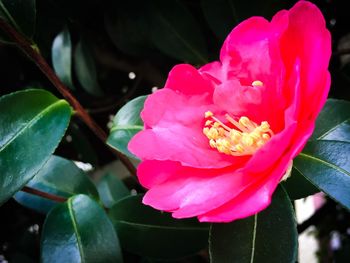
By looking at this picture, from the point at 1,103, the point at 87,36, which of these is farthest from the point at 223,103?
the point at 87,36

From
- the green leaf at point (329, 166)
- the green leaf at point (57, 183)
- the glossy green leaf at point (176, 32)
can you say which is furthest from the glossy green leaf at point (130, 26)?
the green leaf at point (329, 166)

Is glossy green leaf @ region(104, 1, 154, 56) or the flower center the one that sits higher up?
glossy green leaf @ region(104, 1, 154, 56)

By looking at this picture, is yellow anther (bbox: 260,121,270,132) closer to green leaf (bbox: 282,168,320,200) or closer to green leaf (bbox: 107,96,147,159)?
green leaf (bbox: 282,168,320,200)

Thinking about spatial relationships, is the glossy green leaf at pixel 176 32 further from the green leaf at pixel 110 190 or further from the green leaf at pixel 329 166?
the green leaf at pixel 329 166

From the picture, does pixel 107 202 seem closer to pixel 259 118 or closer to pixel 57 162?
pixel 57 162

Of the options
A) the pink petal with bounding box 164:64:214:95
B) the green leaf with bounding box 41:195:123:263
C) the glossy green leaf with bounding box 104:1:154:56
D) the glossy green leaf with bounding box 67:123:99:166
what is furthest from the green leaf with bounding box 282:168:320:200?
the glossy green leaf with bounding box 67:123:99:166
